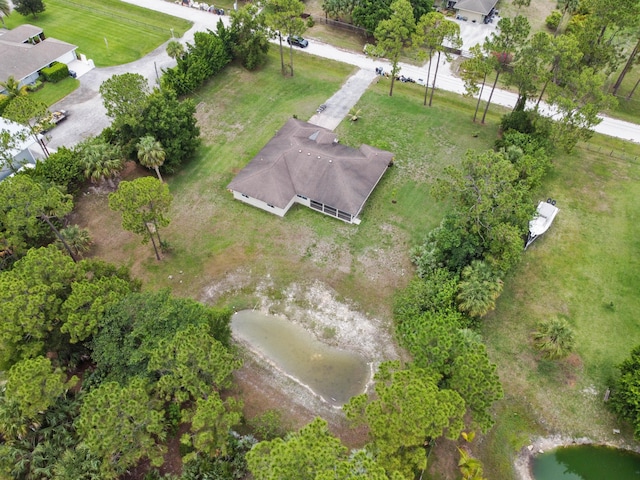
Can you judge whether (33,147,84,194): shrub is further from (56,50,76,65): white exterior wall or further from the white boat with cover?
the white boat with cover

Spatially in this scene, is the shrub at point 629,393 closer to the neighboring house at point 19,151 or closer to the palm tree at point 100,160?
the palm tree at point 100,160

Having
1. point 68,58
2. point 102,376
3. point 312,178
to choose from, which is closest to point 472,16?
point 312,178

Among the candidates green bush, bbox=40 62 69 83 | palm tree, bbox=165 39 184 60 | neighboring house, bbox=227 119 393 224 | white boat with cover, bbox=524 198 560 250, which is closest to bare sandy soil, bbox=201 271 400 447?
neighboring house, bbox=227 119 393 224

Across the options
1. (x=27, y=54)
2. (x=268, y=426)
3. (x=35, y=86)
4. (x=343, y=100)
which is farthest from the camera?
(x=27, y=54)

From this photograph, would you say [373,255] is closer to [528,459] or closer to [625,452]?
[528,459]

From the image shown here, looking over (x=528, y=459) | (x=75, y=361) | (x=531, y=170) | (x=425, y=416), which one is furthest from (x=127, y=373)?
(x=531, y=170)

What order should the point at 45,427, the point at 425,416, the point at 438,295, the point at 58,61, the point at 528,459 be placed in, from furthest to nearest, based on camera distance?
the point at 58,61, the point at 438,295, the point at 528,459, the point at 45,427, the point at 425,416

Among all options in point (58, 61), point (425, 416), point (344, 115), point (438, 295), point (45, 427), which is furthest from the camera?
point (58, 61)

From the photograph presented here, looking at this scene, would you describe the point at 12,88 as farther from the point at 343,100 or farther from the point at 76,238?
the point at 343,100
